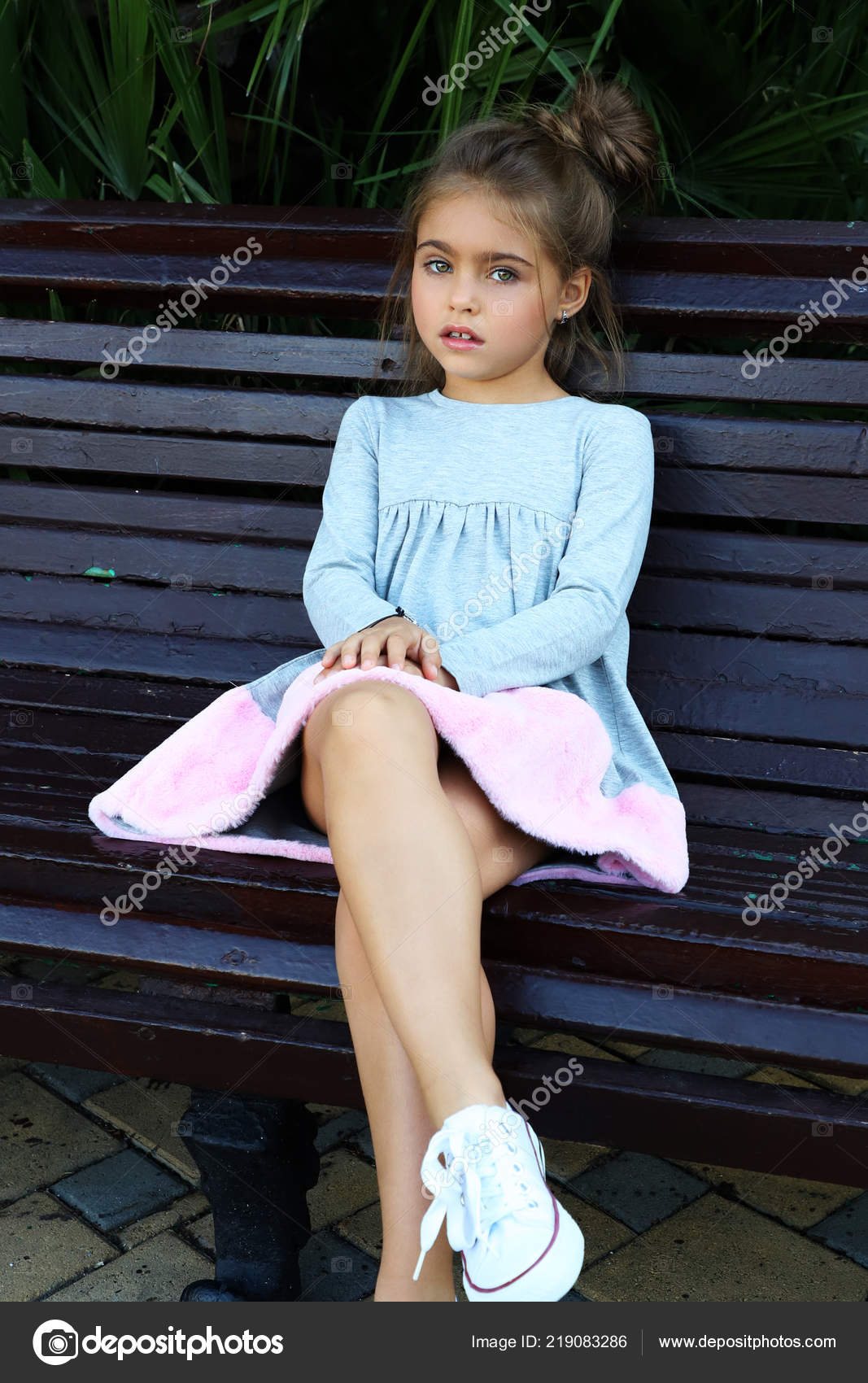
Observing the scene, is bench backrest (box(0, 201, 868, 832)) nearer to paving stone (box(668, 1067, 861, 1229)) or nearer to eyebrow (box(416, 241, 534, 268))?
eyebrow (box(416, 241, 534, 268))

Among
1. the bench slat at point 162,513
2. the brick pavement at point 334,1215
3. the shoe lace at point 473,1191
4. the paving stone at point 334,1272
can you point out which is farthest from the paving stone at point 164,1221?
the bench slat at point 162,513

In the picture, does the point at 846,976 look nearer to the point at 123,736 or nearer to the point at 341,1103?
the point at 341,1103

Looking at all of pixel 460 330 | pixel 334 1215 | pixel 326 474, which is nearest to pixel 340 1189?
pixel 334 1215

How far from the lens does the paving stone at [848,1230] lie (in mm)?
1951

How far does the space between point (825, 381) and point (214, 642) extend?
108 cm

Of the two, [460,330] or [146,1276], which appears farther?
[460,330]

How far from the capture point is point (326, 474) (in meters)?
2.27

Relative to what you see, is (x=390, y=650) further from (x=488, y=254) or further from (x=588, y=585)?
(x=488, y=254)

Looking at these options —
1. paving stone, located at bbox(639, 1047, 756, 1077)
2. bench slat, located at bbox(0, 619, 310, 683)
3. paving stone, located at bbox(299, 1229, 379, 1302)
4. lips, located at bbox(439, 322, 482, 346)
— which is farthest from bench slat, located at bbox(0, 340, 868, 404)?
paving stone, located at bbox(299, 1229, 379, 1302)

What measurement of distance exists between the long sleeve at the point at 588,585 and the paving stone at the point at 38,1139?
3.39 feet

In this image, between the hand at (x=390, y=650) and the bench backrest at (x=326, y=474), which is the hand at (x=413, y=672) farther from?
the bench backrest at (x=326, y=474)

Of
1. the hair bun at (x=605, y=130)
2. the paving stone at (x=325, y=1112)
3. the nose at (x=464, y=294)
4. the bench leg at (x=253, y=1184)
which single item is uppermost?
the hair bun at (x=605, y=130)

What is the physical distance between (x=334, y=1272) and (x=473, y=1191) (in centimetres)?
66

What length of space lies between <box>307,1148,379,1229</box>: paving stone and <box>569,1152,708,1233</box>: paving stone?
32 cm
